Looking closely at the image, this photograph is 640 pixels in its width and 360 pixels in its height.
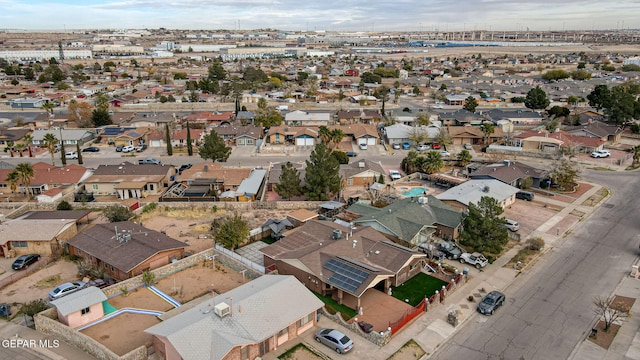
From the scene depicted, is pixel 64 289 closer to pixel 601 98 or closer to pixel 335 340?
pixel 335 340

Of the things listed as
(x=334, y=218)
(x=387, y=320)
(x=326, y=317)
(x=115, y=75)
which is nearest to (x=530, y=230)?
(x=334, y=218)

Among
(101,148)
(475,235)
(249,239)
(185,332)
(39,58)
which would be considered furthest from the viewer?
(39,58)

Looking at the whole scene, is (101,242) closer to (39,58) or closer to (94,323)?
(94,323)

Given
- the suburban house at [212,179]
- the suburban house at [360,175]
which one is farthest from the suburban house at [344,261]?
the suburban house at [212,179]

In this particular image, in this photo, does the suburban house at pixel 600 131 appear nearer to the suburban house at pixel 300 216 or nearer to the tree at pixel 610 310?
the tree at pixel 610 310

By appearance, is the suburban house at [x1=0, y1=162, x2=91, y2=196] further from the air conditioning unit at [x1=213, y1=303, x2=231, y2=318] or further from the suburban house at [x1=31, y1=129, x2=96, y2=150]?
the air conditioning unit at [x1=213, y1=303, x2=231, y2=318]

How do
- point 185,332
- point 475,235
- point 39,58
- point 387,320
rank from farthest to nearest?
point 39,58 < point 475,235 < point 387,320 < point 185,332
